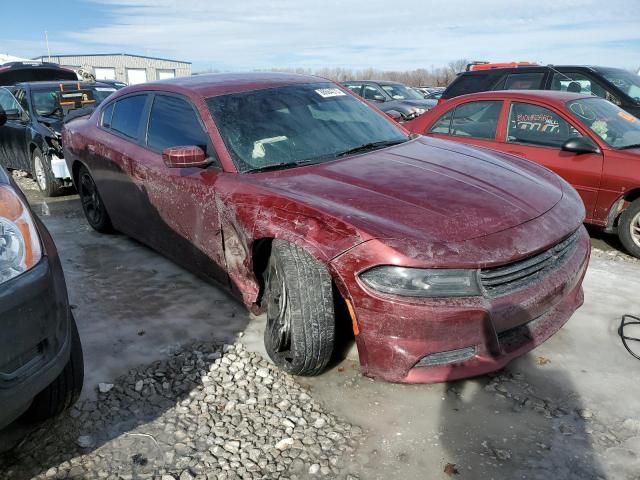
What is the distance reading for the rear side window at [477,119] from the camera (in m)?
5.36

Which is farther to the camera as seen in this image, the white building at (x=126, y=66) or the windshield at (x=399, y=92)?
the white building at (x=126, y=66)

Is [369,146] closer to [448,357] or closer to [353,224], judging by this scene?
[353,224]

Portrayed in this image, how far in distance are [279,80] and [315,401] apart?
2337 millimetres

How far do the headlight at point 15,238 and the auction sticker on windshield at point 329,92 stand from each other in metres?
2.32

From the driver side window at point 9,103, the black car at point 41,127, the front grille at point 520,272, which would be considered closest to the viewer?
the front grille at point 520,272

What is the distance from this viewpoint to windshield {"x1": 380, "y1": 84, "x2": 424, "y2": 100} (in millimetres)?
13867

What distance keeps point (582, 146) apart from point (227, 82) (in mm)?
3162

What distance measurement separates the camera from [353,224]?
2.36m

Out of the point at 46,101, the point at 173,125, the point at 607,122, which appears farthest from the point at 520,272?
the point at 46,101

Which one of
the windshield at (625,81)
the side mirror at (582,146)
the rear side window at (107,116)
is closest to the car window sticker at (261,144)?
the rear side window at (107,116)

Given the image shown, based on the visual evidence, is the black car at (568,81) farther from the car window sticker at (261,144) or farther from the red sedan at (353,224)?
the car window sticker at (261,144)

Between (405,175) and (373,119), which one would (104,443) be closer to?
(405,175)

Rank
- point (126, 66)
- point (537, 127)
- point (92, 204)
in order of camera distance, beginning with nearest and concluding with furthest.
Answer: point (537, 127) → point (92, 204) → point (126, 66)

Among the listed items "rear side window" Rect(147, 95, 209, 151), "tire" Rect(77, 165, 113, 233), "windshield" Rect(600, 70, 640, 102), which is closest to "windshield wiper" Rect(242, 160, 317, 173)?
"rear side window" Rect(147, 95, 209, 151)
